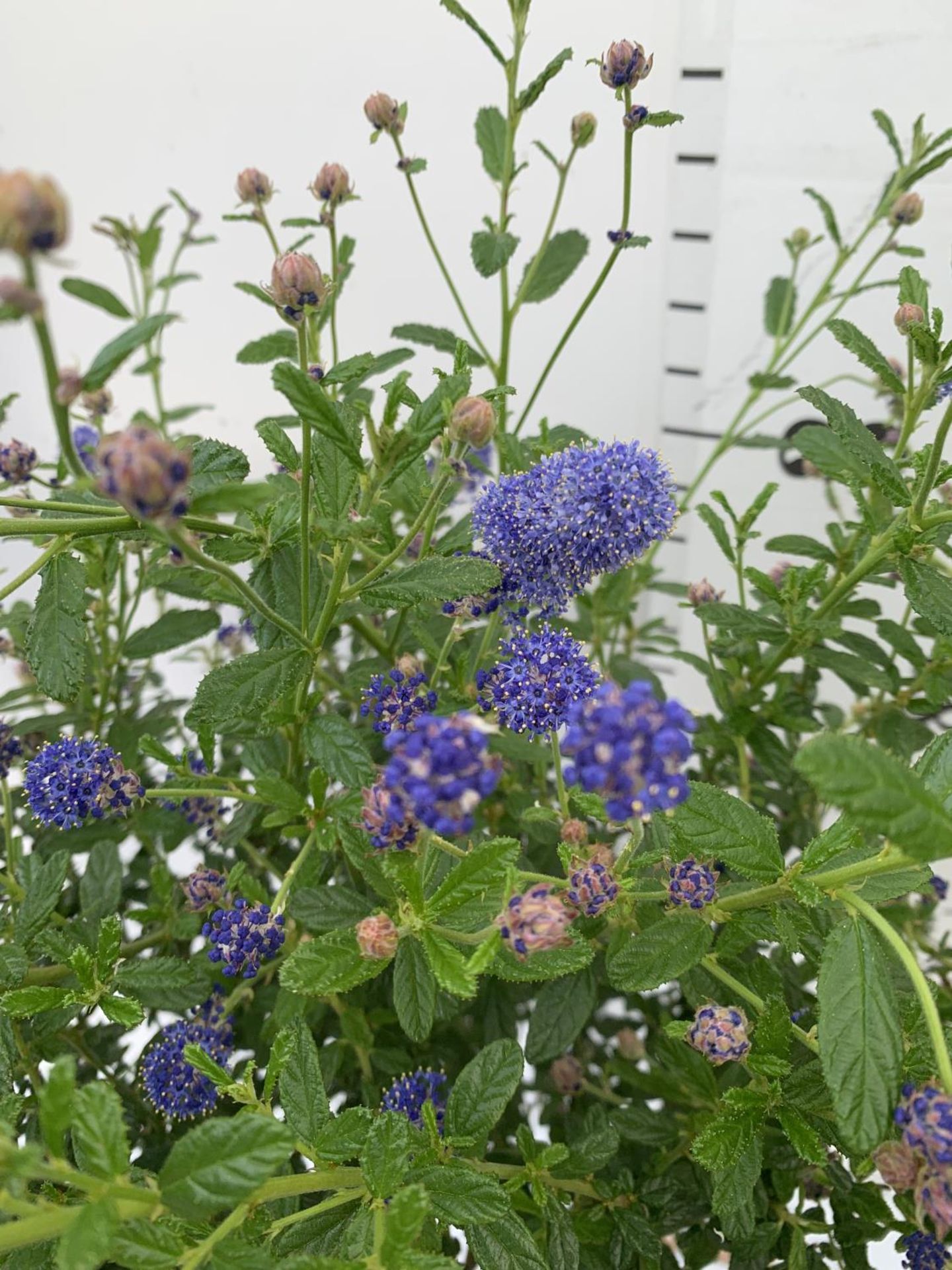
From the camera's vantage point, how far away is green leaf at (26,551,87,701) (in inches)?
22.6

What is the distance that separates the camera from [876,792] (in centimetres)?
38

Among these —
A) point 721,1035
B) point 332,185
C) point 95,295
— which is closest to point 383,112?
point 332,185

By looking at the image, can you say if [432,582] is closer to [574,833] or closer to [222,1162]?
[574,833]

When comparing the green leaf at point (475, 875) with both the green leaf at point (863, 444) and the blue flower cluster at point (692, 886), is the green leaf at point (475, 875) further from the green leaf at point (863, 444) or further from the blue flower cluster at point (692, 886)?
the green leaf at point (863, 444)

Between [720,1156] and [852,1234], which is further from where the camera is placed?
[852,1234]

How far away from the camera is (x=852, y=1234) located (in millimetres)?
650

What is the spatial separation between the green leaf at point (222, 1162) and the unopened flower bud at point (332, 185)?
2.26 feet

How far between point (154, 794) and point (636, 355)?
39.3 inches

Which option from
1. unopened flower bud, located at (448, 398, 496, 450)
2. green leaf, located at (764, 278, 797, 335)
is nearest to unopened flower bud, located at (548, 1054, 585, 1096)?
unopened flower bud, located at (448, 398, 496, 450)

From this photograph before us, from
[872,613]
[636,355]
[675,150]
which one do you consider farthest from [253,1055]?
[675,150]

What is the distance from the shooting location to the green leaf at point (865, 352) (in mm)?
628

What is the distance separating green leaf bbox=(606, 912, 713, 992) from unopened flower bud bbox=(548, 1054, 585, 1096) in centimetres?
32

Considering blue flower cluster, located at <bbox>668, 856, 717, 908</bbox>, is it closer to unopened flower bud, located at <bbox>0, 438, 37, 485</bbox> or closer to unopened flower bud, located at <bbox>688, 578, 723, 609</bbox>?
unopened flower bud, located at <bbox>688, 578, 723, 609</bbox>

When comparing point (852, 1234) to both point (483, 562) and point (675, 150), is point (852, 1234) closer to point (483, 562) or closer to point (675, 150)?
point (483, 562)
